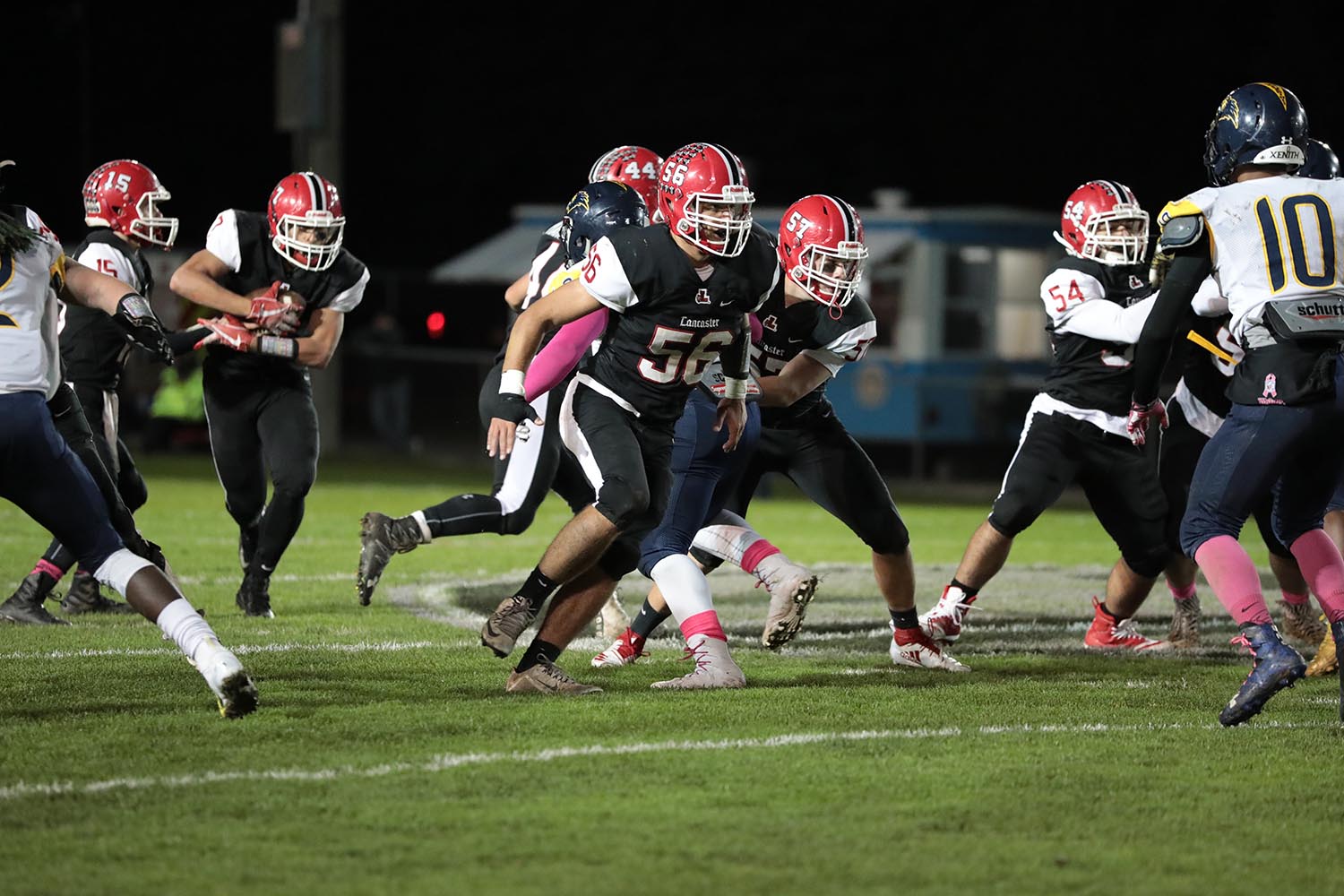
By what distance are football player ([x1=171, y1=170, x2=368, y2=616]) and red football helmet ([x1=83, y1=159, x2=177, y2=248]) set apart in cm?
43

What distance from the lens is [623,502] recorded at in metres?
6.57

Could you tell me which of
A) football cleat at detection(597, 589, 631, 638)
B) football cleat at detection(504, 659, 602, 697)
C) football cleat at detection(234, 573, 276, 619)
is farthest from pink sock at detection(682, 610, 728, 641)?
football cleat at detection(234, 573, 276, 619)

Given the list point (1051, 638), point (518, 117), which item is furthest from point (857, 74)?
point (1051, 638)

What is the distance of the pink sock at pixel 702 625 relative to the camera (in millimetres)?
6992

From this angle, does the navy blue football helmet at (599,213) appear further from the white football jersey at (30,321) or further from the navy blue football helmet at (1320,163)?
the navy blue football helmet at (1320,163)

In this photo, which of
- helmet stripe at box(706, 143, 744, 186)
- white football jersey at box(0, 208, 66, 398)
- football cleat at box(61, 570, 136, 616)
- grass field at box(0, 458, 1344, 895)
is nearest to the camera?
grass field at box(0, 458, 1344, 895)

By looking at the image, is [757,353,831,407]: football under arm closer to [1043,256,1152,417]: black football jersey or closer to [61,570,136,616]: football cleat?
[1043,256,1152,417]: black football jersey

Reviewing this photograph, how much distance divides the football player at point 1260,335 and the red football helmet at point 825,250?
4.18 ft

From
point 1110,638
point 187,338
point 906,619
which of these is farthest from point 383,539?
point 1110,638

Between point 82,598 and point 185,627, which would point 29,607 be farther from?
point 185,627

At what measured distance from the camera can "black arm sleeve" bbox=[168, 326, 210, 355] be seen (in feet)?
28.1

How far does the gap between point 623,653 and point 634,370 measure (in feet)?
4.28

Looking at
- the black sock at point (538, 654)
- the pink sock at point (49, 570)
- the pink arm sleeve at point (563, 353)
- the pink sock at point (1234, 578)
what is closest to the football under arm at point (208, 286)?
the pink sock at point (49, 570)

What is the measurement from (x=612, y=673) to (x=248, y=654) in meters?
1.38
